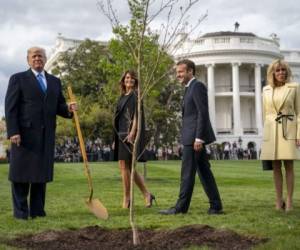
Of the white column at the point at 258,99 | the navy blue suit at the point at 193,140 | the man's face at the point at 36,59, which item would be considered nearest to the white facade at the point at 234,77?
the white column at the point at 258,99

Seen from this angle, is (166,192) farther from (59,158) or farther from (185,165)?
(59,158)

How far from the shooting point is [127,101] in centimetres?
888

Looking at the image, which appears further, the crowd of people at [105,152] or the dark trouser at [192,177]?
the crowd of people at [105,152]

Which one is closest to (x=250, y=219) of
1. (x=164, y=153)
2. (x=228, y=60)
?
(x=164, y=153)

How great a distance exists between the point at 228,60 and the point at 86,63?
19696 mm

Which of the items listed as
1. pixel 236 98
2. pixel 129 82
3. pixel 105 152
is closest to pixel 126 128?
pixel 129 82

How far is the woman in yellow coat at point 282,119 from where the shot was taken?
7945 millimetres

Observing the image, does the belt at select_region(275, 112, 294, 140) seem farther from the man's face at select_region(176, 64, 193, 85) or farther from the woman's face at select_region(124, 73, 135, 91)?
the woman's face at select_region(124, 73, 135, 91)

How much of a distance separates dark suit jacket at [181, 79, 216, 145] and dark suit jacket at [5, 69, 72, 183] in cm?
168

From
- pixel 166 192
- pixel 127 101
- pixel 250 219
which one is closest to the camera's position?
pixel 250 219

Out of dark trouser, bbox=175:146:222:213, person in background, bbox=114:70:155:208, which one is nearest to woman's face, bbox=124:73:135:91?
person in background, bbox=114:70:155:208

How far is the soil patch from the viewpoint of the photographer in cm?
548

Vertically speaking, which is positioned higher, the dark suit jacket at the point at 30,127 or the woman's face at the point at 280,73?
the woman's face at the point at 280,73

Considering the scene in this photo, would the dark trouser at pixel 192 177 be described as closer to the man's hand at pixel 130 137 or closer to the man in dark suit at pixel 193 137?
the man in dark suit at pixel 193 137
